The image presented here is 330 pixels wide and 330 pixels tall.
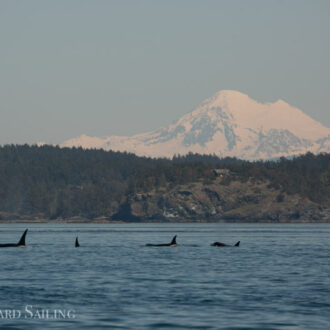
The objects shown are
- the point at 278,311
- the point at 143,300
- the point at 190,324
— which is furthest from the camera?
the point at 143,300

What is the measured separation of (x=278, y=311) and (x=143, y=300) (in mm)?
8926

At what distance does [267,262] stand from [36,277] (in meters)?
26.4

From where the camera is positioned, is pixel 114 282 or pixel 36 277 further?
pixel 36 277

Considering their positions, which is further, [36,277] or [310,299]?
[36,277]

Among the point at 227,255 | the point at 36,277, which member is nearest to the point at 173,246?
the point at 227,255

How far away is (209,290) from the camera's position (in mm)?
57656

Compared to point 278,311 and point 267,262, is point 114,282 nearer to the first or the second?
point 278,311

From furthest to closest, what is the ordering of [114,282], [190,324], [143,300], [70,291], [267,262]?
[267,262] < [114,282] < [70,291] < [143,300] < [190,324]

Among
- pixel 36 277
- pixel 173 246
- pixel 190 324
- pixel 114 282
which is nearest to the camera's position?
pixel 190 324

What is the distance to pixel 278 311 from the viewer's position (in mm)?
47469

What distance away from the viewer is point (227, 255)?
97562mm

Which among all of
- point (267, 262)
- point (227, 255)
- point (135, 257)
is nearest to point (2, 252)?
point (135, 257)

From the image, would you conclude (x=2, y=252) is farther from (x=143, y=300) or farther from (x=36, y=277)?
(x=143, y=300)

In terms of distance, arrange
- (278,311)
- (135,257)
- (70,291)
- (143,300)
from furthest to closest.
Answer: (135,257)
(70,291)
(143,300)
(278,311)
